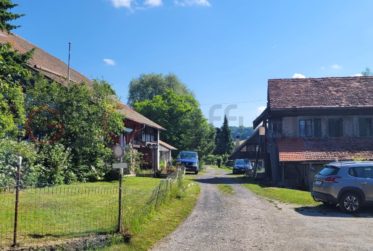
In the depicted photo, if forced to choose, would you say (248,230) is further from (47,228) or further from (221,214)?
(47,228)

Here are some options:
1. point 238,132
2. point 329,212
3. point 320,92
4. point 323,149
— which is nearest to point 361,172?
point 329,212

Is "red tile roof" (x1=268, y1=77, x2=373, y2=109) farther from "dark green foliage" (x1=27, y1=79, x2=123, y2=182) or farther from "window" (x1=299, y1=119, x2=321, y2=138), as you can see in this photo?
"dark green foliage" (x1=27, y1=79, x2=123, y2=182)

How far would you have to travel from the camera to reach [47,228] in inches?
397

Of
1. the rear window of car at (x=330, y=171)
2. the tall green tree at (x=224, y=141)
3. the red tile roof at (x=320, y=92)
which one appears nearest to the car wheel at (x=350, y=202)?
the rear window of car at (x=330, y=171)

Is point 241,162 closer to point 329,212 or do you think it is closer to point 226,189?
point 226,189

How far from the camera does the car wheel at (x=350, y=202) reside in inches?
618

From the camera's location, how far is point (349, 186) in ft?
51.7

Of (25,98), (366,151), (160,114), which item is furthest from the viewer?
(160,114)

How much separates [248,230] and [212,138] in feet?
221

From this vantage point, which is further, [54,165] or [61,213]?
[54,165]

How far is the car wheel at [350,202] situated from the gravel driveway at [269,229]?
1.13ft

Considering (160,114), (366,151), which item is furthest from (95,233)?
(160,114)

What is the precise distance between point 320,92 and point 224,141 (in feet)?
247

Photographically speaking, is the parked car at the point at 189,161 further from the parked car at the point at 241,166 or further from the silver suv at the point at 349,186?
the silver suv at the point at 349,186
